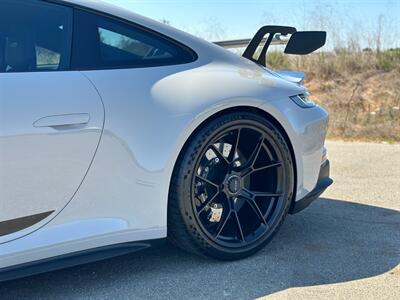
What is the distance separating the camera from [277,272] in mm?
2793

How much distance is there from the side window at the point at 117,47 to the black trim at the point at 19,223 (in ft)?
2.29

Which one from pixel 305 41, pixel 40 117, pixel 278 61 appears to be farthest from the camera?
pixel 278 61

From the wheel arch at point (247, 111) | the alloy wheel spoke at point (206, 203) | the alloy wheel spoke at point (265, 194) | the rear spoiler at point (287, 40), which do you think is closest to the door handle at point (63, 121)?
the wheel arch at point (247, 111)

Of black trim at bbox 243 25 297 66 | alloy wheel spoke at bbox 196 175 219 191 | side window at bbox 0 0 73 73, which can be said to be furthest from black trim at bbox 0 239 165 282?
black trim at bbox 243 25 297 66

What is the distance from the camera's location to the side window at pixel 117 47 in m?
2.47

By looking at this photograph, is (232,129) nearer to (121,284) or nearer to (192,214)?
(192,214)

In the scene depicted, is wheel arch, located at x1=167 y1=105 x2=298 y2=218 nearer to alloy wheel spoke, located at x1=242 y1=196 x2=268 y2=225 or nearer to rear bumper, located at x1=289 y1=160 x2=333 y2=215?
rear bumper, located at x1=289 y1=160 x2=333 y2=215

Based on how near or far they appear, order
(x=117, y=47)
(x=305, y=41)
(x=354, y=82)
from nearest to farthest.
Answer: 1. (x=117, y=47)
2. (x=305, y=41)
3. (x=354, y=82)

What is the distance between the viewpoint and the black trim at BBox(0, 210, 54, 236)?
2240mm

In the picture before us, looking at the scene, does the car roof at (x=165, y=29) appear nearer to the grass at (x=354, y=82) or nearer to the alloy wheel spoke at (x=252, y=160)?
the alloy wheel spoke at (x=252, y=160)

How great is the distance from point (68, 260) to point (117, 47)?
1.04 metres

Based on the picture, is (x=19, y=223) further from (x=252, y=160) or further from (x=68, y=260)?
(x=252, y=160)

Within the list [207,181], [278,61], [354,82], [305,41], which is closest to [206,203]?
[207,181]

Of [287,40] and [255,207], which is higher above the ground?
[287,40]
